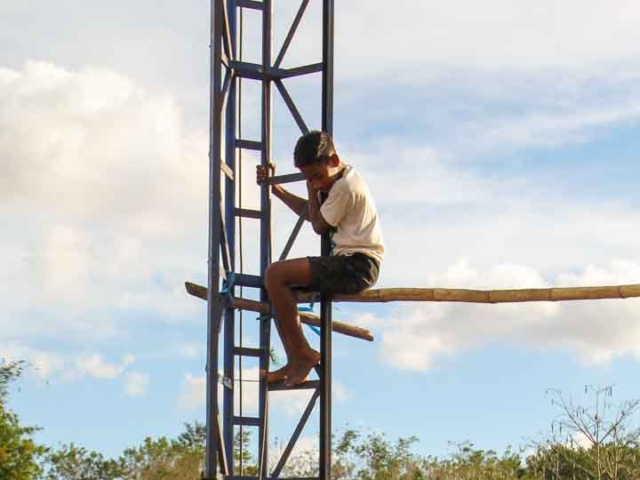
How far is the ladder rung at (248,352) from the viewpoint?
6559mm

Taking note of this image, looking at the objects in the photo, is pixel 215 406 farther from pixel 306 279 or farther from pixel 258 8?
pixel 258 8

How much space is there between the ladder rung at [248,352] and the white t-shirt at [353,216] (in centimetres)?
100

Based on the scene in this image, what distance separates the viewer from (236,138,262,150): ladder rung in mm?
6777

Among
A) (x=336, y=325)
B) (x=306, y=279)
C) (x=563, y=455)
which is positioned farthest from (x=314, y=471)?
(x=306, y=279)

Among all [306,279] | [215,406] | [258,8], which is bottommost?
[215,406]

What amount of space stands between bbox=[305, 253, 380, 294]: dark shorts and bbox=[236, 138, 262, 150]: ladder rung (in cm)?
119

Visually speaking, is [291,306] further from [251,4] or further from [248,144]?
[251,4]

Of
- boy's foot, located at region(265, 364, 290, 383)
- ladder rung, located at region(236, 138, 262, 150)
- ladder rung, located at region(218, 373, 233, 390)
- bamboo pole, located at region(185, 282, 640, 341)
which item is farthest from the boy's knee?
bamboo pole, located at region(185, 282, 640, 341)

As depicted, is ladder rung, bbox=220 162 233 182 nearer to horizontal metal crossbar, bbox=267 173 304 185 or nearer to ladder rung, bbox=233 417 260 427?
horizontal metal crossbar, bbox=267 173 304 185

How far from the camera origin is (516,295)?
7.58 metres

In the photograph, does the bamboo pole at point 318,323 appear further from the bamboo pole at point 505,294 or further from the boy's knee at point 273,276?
the boy's knee at point 273,276

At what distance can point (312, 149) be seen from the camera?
18.7 feet

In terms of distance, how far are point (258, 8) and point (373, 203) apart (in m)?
1.68

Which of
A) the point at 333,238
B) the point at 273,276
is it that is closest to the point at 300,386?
the point at 273,276
